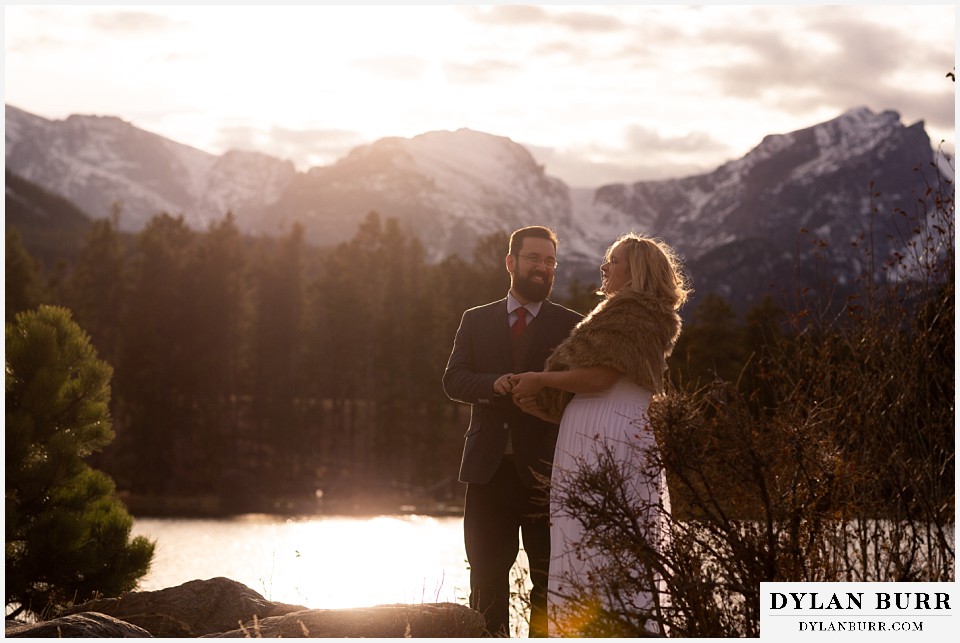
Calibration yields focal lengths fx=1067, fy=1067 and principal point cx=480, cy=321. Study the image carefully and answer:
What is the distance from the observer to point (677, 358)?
3950cm

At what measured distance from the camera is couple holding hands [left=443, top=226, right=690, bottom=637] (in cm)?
526

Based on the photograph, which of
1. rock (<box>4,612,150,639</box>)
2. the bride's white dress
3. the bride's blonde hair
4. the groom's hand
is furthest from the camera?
rock (<box>4,612,150,639</box>)

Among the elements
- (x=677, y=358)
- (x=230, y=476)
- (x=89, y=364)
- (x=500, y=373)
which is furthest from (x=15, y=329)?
(x=230, y=476)

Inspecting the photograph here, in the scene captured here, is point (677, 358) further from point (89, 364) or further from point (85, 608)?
point (85, 608)

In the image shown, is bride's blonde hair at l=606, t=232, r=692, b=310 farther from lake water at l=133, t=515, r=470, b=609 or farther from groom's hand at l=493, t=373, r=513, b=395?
lake water at l=133, t=515, r=470, b=609

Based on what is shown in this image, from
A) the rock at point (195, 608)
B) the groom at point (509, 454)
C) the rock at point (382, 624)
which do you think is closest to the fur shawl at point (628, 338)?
the groom at point (509, 454)

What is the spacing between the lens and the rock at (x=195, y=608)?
21.7 ft

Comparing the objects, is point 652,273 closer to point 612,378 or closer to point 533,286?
point 612,378

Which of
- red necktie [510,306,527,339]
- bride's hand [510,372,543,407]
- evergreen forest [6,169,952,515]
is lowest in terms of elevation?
bride's hand [510,372,543,407]

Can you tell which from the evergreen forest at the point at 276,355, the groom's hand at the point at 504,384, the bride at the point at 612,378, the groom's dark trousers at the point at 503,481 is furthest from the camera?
the evergreen forest at the point at 276,355

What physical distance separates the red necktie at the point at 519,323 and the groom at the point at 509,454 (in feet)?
0.10

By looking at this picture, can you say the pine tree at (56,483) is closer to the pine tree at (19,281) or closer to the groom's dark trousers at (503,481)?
the groom's dark trousers at (503,481)

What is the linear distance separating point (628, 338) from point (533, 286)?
857mm

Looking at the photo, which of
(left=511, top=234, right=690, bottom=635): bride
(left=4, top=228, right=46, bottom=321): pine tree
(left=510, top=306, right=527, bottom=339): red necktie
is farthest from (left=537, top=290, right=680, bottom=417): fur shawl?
(left=4, top=228, right=46, bottom=321): pine tree
